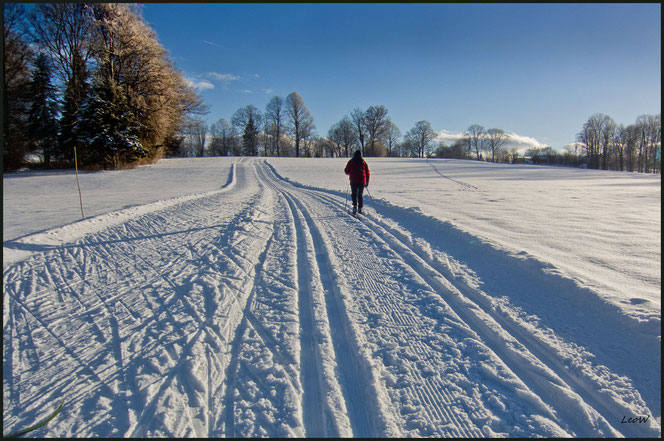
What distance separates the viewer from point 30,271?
13.4 ft

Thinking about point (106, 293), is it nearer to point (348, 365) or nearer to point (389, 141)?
point (348, 365)

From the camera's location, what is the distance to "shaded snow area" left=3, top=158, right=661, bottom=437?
192 centimetres

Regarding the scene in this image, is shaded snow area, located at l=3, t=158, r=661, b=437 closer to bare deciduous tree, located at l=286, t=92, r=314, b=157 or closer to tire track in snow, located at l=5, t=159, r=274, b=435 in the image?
tire track in snow, located at l=5, t=159, r=274, b=435

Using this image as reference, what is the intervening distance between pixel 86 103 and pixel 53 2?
326 inches

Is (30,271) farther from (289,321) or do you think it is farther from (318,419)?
(318,419)

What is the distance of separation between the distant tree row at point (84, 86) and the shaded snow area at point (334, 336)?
70.2 feet

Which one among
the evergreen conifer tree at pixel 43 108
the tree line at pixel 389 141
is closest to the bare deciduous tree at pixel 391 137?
the tree line at pixel 389 141

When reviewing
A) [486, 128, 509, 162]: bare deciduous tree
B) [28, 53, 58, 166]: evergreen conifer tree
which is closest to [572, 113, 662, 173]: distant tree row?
[486, 128, 509, 162]: bare deciduous tree

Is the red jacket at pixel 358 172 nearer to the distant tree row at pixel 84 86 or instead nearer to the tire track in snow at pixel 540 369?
the tire track in snow at pixel 540 369

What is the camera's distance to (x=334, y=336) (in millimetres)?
2721

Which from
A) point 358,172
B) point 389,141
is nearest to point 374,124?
point 389,141

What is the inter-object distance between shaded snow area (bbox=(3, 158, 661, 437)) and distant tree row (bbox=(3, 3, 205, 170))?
21412 millimetres

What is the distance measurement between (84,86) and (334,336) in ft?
104

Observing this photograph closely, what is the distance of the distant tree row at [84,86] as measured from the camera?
21.6 m
